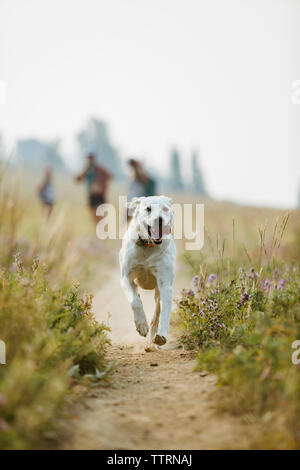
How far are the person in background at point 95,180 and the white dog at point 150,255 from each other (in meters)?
7.99

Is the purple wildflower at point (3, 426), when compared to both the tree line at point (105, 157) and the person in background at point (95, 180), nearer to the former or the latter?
the person in background at point (95, 180)

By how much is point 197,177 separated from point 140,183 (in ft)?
276

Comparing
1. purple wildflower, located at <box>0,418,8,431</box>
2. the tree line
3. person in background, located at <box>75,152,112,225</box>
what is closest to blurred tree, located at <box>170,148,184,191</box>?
the tree line

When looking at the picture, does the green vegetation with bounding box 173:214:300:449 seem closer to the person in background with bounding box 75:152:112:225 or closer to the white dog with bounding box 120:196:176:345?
the white dog with bounding box 120:196:176:345

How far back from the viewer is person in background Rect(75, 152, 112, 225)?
13376 mm

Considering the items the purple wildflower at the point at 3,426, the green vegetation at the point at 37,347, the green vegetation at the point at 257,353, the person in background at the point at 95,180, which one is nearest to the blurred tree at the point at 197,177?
the person in background at the point at 95,180

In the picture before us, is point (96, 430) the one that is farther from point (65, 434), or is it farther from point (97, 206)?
point (97, 206)

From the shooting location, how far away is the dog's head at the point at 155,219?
16.4 feet

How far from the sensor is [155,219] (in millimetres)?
4961

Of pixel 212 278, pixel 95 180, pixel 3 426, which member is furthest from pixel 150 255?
pixel 95 180

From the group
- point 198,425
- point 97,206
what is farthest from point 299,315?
point 97,206

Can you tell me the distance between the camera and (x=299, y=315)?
3553 mm

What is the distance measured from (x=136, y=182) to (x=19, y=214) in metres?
6.90

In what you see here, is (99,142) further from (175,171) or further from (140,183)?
(140,183)
